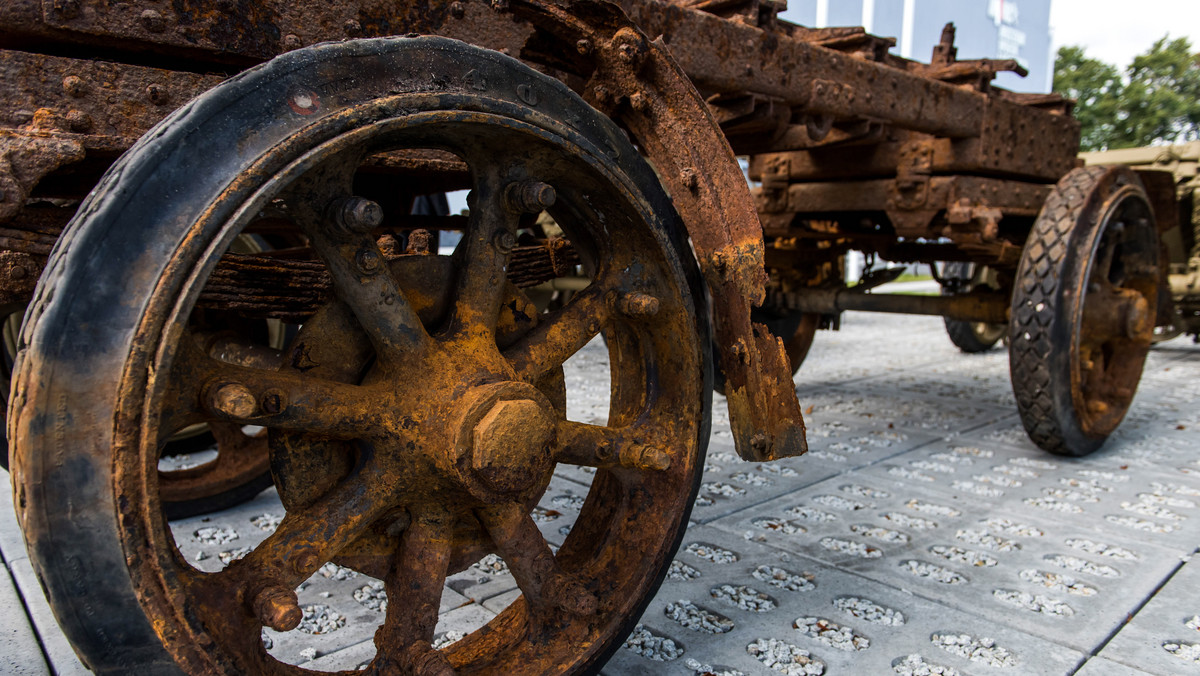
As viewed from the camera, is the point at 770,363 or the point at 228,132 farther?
the point at 770,363

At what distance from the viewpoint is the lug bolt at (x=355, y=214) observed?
119 centimetres

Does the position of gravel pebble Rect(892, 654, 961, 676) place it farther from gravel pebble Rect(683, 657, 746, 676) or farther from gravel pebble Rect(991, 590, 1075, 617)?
gravel pebble Rect(991, 590, 1075, 617)

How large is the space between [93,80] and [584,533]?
45.6 inches

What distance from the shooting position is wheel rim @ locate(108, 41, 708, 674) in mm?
1082

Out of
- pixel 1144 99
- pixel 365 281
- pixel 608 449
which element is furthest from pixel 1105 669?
pixel 1144 99

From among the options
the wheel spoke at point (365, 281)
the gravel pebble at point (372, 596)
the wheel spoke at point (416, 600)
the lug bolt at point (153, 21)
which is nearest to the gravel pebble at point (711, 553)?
the gravel pebble at point (372, 596)

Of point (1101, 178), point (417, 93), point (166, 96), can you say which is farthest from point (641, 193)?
point (1101, 178)

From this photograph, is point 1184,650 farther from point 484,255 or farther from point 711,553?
point 484,255

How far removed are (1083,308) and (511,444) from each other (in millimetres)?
2893

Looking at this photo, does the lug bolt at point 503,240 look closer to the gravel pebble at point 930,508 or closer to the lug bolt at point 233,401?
the lug bolt at point 233,401

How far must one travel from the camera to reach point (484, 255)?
4.65 ft

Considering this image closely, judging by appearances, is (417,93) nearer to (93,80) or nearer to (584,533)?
(93,80)

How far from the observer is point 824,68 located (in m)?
2.45

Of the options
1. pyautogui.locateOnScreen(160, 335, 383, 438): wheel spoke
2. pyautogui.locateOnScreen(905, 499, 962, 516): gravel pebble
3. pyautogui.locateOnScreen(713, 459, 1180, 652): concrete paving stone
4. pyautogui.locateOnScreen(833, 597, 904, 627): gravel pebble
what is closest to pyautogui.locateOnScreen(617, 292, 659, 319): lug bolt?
pyautogui.locateOnScreen(160, 335, 383, 438): wheel spoke
